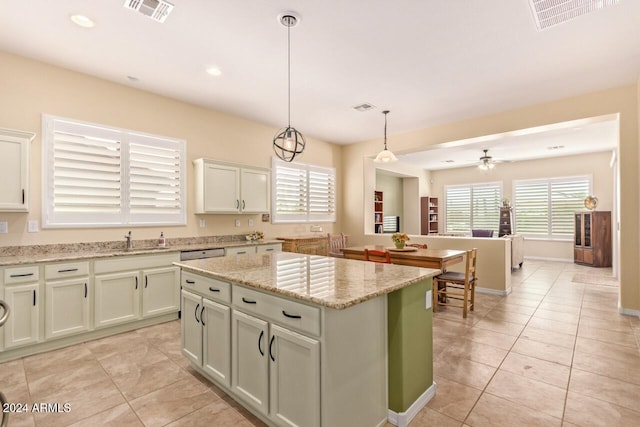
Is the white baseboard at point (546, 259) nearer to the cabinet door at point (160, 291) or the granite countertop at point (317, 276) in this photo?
the granite countertop at point (317, 276)

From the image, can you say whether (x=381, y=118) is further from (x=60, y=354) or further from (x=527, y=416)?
(x=60, y=354)

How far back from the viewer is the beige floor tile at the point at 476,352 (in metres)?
2.91

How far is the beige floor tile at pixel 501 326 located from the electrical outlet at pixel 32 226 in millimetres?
5061

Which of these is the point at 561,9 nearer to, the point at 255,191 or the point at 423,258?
the point at 423,258

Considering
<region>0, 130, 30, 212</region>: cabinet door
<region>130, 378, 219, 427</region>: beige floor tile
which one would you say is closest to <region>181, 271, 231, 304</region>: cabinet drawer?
<region>130, 378, 219, 427</region>: beige floor tile

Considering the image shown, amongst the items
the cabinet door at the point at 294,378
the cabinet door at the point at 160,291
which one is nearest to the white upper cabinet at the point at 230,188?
the cabinet door at the point at 160,291

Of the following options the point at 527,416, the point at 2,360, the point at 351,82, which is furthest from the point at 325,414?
the point at 351,82

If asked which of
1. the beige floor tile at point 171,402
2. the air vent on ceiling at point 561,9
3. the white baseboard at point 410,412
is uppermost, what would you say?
the air vent on ceiling at point 561,9

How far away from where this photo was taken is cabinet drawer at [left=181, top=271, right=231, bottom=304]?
224 centimetres

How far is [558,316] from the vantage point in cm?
414

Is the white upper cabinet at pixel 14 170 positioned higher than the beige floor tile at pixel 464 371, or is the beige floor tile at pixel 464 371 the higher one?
the white upper cabinet at pixel 14 170

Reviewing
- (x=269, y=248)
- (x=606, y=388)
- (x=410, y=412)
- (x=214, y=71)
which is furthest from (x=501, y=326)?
(x=214, y=71)

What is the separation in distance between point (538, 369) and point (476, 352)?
0.50 m

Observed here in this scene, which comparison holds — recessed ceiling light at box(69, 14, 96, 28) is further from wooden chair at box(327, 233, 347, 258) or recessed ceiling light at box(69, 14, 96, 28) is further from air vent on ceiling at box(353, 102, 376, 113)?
wooden chair at box(327, 233, 347, 258)
